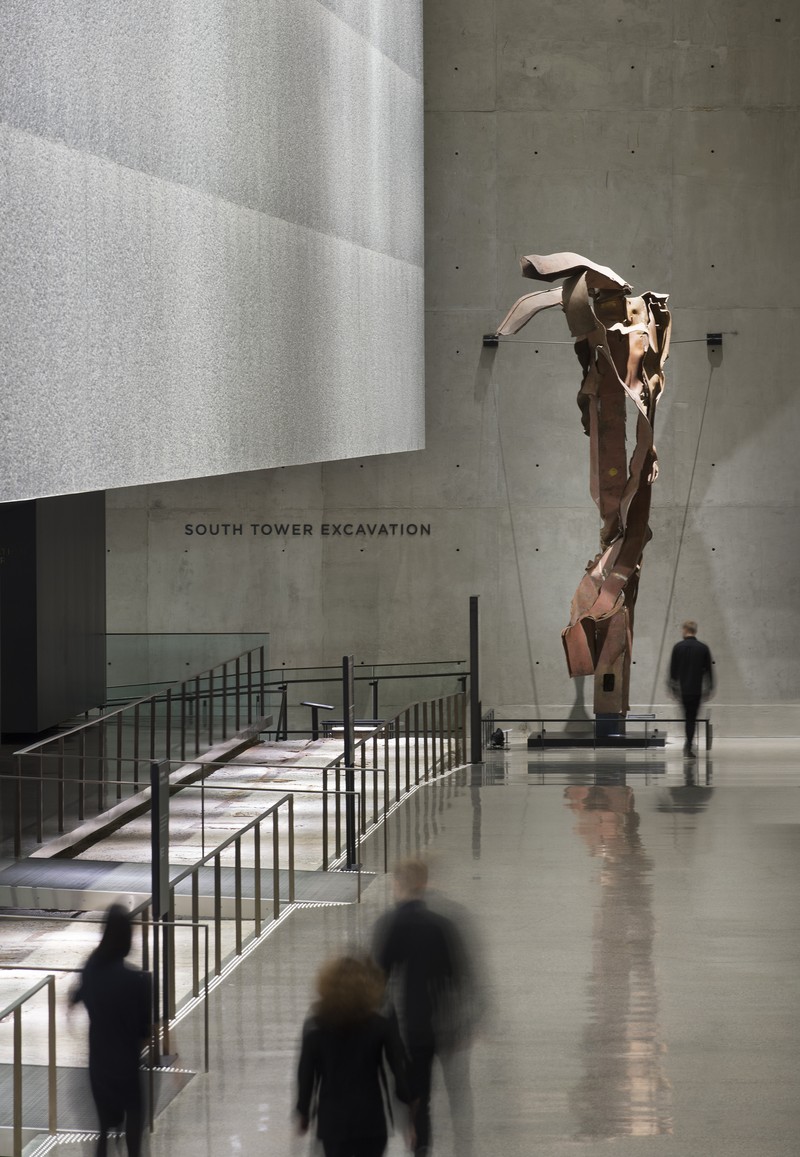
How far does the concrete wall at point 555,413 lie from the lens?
60.8 ft

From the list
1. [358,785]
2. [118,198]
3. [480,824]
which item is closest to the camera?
[118,198]

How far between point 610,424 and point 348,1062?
472 inches

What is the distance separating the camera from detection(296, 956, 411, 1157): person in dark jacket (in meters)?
4.45

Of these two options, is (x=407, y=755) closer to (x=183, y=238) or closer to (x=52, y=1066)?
(x=183, y=238)

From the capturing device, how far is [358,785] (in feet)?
42.7

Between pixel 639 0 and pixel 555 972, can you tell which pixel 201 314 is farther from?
pixel 639 0

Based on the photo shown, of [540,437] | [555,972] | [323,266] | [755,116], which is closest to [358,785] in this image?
[323,266]

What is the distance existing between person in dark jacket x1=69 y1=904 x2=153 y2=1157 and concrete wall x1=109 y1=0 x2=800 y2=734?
1362cm

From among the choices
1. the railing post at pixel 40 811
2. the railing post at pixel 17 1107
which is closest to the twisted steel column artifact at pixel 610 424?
the railing post at pixel 40 811

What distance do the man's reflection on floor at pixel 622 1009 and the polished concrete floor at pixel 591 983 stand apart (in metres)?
0.01

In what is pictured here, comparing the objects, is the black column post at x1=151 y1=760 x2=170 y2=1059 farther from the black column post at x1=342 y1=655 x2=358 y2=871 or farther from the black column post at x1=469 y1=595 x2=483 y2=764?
the black column post at x1=469 y1=595 x2=483 y2=764

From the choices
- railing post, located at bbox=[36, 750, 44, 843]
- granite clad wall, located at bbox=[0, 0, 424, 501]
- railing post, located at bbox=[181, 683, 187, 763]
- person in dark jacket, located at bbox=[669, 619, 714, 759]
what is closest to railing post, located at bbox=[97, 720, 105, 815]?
railing post, located at bbox=[36, 750, 44, 843]

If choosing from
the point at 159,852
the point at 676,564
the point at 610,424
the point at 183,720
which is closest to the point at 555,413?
the point at 676,564

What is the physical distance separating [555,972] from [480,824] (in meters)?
3.53
